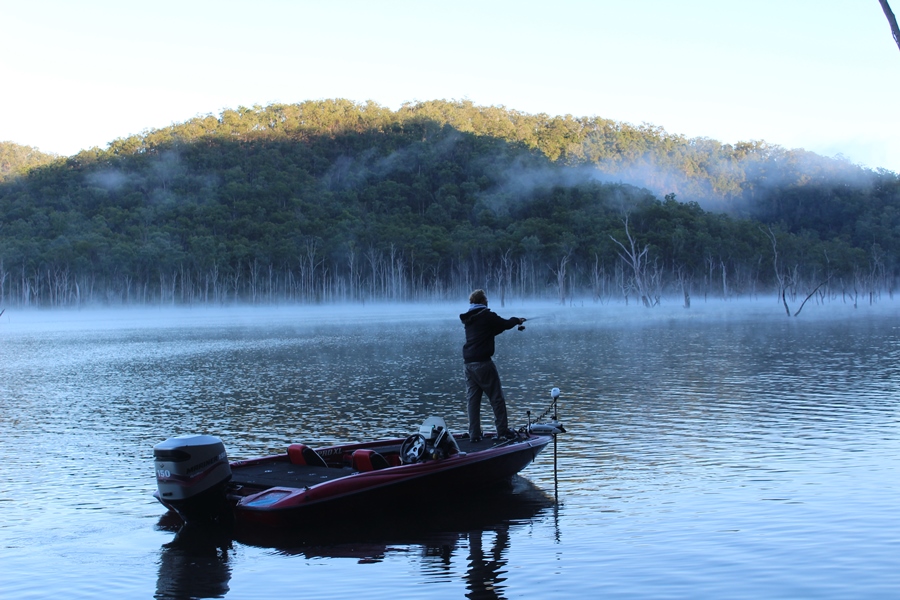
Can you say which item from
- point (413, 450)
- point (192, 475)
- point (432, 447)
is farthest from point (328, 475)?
point (192, 475)

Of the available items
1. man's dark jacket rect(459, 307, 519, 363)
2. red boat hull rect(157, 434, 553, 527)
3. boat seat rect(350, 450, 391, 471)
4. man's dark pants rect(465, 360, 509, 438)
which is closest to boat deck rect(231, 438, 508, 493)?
red boat hull rect(157, 434, 553, 527)

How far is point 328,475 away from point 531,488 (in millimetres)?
2997

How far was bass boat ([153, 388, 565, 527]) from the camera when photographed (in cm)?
1037

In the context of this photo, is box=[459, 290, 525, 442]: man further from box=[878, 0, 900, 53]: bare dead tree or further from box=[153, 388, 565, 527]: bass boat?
box=[878, 0, 900, 53]: bare dead tree

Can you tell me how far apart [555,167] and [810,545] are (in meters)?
160

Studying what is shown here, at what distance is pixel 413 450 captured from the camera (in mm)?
11938

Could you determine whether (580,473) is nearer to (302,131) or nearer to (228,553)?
(228,553)

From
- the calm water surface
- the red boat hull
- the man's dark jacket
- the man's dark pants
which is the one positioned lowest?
the calm water surface

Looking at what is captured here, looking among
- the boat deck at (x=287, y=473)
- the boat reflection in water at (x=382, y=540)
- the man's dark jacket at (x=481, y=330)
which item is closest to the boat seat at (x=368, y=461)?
the boat deck at (x=287, y=473)

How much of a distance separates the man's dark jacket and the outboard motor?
4.11 m

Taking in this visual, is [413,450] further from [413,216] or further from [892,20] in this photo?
[413,216]

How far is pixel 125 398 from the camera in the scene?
24672 millimetres

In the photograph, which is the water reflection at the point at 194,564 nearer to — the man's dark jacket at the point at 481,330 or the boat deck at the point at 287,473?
the boat deck at the point at 287,473

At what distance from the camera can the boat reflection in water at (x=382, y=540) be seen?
29.9ft
